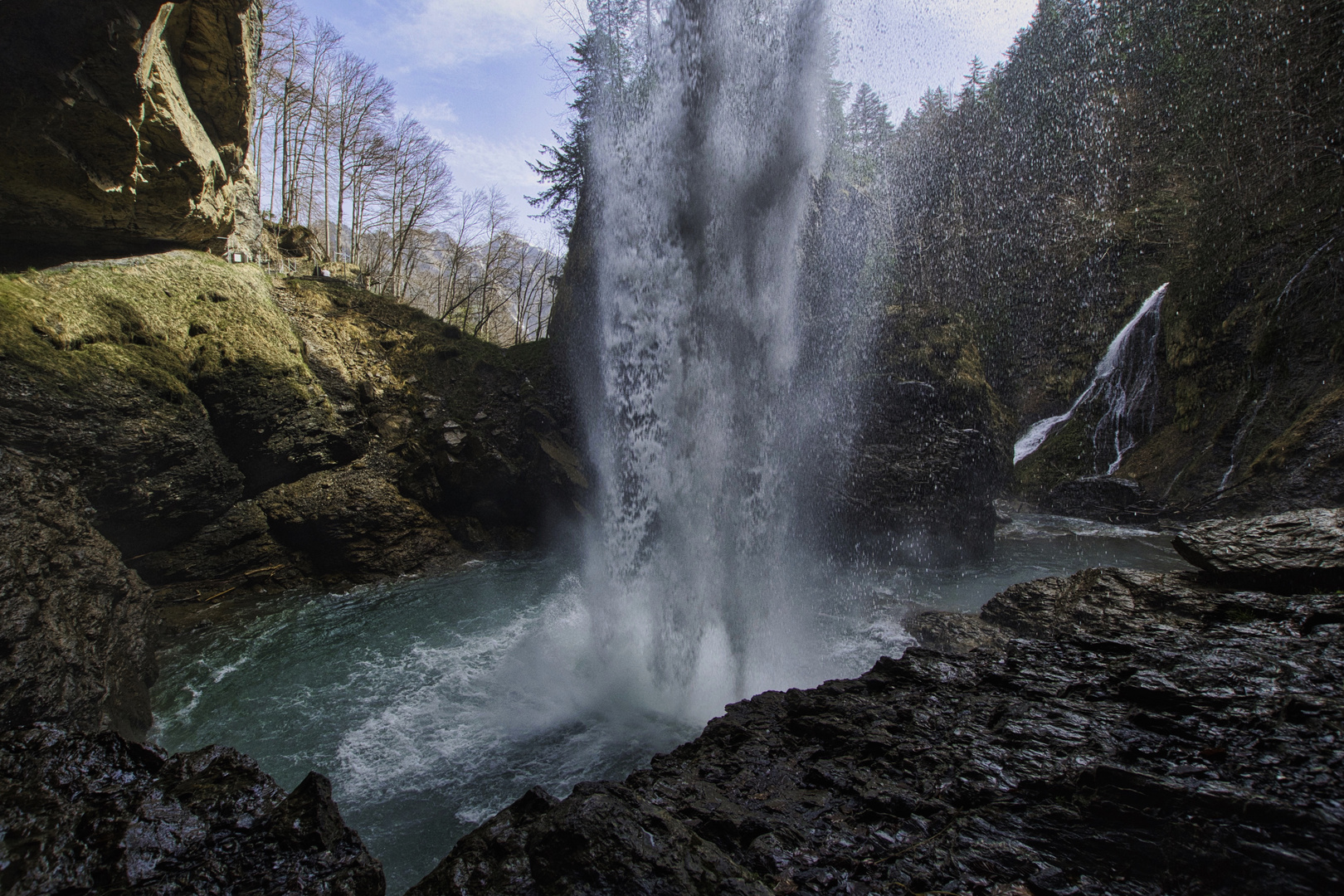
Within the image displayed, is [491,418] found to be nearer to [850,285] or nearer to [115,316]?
[115,316]

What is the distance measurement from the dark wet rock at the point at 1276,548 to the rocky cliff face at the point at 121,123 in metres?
9.37

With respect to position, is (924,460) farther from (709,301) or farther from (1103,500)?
(709,301)

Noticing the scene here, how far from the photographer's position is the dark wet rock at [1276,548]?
9.75ft

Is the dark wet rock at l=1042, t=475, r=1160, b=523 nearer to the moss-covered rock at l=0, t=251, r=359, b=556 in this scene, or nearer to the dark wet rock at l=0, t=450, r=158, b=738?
the moss-covered rock at l=0, t=251, r=359, b=556

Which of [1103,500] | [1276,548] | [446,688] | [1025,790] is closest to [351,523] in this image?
[446,688]

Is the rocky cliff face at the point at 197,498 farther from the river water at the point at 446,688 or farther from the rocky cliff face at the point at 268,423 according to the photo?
the river water at the point at 446,688

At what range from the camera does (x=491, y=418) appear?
10602 millimetres

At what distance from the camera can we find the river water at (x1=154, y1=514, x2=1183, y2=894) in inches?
144

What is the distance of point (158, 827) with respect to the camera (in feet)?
6.77

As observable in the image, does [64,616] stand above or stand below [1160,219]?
below

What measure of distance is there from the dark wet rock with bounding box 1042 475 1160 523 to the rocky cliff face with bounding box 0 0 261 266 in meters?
15.0

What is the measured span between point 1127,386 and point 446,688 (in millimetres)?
15229

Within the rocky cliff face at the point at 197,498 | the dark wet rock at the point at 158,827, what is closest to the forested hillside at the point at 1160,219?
the rocky cliff face at the point at 197,498

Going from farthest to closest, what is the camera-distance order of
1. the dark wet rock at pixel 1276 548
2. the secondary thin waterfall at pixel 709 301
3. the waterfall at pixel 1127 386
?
1. the waterfall at pixel 1127 386
2. the secondary thin waterfall at pixel 709 301
3. the dark wet rock at pixel 1276 548
